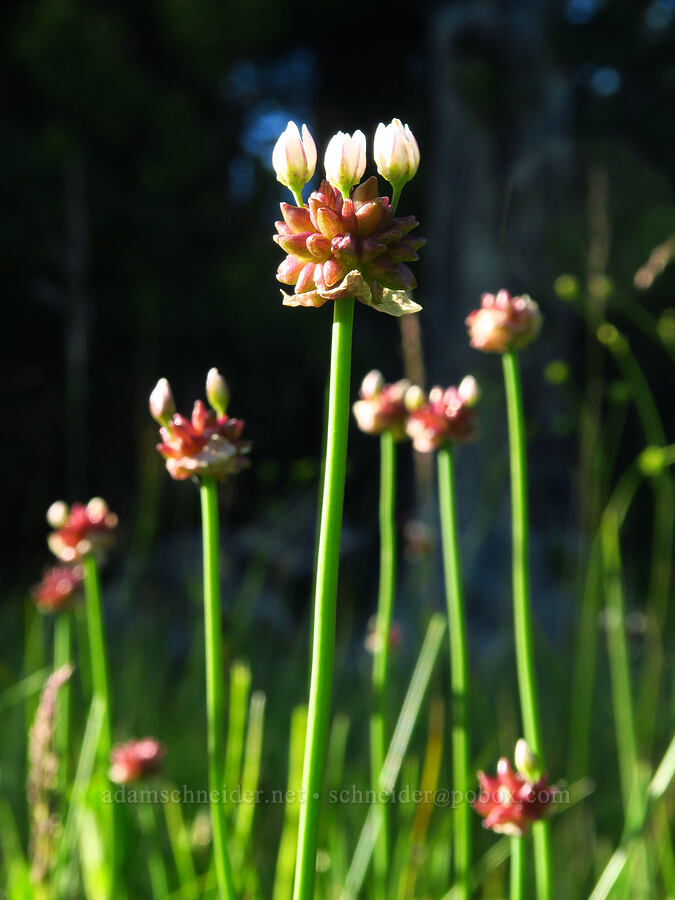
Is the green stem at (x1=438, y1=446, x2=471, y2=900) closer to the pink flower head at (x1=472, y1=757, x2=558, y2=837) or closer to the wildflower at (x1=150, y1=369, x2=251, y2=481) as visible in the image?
the pink flower head at (x1=472, y1=757, x2=558, y2=837)

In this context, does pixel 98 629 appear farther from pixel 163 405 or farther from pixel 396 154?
pixel 396 154

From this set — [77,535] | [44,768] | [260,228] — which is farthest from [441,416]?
[260,228]

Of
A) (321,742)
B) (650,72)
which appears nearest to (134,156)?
(650,72)

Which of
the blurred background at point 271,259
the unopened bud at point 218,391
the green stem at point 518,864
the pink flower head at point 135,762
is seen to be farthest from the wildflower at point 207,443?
the blurred background at point 271,259

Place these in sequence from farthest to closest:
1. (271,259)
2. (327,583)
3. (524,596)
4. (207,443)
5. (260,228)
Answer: (260,228) < (271,259) < (524,596) < (207,443) < (327,583)

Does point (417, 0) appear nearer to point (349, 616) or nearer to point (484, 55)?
point (484, 55)

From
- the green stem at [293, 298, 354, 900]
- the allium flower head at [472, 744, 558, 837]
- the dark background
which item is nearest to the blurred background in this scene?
the dark background
